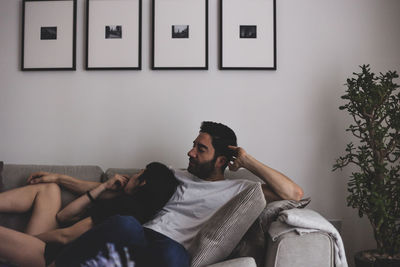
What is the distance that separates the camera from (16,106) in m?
2.65

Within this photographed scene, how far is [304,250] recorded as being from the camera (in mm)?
1493

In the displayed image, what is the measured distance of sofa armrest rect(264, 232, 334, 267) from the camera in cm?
149

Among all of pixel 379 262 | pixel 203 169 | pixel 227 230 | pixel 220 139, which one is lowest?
pixel 379 262

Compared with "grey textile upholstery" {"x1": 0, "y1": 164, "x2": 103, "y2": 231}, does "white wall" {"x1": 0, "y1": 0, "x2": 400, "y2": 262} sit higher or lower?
higher

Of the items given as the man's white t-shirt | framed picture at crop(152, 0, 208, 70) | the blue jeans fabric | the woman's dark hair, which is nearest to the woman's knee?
the woman's dark hair

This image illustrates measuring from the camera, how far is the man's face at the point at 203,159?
2.00 meters

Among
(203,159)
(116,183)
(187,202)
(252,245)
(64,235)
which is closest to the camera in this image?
(252,245)

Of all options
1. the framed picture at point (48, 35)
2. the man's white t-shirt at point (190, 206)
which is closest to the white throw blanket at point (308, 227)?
the man's white t-shirt at point (190, 206)

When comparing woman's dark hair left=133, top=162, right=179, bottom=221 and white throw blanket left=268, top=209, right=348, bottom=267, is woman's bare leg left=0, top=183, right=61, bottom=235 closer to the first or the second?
woman's dark hair left=133, top=162, right=179, bottom=221

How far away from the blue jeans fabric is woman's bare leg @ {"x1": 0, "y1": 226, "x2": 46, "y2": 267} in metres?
0.21

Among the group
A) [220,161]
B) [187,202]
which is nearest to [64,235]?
[187,202]

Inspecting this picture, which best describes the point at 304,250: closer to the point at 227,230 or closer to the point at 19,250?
the point at 227,230

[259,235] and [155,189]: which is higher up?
[155,189]

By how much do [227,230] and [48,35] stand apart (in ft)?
6.94
